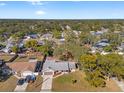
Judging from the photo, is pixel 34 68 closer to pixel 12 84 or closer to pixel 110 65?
pixel 12 84

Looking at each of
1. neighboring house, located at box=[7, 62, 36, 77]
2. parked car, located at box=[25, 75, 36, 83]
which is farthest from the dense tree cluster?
neighboring house, located at box=[7, 62, 36, 77]

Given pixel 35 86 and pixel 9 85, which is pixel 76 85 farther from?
pixel 9 85

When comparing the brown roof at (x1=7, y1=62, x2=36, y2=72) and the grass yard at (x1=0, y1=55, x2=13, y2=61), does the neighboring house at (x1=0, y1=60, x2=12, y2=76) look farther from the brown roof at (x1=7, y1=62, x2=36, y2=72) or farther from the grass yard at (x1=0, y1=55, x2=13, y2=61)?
the grass yard at (x1=0, y1=55, x2=13, y2=61)

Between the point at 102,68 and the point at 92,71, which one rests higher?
the point at 102,68

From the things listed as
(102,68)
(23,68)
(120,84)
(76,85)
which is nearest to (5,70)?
(23,68)

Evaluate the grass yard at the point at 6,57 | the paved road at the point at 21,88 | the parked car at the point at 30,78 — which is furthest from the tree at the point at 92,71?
the grass yard at the point at 6,57

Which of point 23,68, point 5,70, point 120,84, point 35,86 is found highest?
point 23,68
